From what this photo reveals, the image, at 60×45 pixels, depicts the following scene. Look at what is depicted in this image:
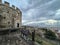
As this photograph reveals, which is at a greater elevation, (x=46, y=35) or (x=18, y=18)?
(x=18, y=18)

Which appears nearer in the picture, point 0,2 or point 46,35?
point 0,2

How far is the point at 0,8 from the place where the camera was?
16547 millimetres

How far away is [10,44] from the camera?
630 inches

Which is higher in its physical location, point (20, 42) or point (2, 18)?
point (2, 18)

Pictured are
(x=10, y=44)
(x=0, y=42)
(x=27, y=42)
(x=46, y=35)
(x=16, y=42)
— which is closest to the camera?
(x=0, y=42)

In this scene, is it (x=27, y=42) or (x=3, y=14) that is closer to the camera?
(x=3, y=14)

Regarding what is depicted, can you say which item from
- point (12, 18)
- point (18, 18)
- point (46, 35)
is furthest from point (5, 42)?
point (46, 35)

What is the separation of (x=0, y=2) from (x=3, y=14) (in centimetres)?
137

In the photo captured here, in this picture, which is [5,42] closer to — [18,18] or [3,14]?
Result: [3,14]

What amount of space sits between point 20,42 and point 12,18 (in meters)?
3.05

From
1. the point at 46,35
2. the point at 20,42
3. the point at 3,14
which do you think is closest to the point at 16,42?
the point at 20,42

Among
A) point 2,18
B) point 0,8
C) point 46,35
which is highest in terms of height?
point 0,8

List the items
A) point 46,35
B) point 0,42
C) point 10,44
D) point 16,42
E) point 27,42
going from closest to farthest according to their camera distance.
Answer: point 0,42 → point 10,44 → point 16,42 → point 27,42 → point 46,35

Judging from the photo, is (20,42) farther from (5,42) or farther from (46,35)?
(46,35)
